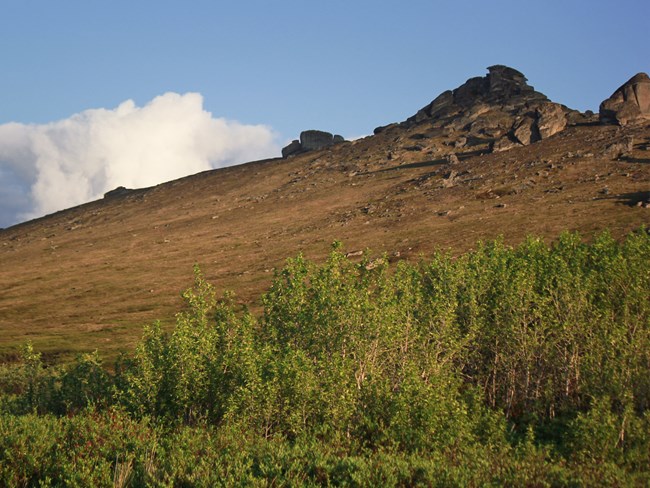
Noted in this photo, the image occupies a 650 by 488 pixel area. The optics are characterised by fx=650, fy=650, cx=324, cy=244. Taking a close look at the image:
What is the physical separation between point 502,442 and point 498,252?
28005 mm

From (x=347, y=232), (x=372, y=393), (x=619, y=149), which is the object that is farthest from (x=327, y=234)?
(x=372, y=393)

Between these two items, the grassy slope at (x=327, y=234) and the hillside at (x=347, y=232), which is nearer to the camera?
the grassy slope at (x=327, y=234)

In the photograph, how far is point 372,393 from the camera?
128ft

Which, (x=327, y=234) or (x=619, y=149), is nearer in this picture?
(x=327, y=234)

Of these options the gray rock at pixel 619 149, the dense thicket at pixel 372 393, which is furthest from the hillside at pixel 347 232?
the dense thicket at pixel 372 393

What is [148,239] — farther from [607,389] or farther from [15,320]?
[607,389]

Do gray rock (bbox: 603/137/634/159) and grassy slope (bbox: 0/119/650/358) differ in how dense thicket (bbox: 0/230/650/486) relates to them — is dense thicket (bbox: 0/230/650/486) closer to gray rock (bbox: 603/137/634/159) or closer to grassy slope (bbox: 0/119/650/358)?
grassy slope (bbox: 0/119/650/358)

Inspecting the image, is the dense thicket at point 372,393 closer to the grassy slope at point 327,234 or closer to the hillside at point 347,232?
the grassy slope at point 327,234

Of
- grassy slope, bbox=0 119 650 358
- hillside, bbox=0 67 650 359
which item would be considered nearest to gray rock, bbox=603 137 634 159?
hillside, bbox=0 67 650 359

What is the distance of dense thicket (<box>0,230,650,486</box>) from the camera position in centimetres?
2953

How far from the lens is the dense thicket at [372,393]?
29.5 meters

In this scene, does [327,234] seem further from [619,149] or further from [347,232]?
[619,149]

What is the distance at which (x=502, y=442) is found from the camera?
120ft

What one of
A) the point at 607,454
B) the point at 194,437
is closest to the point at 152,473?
the point at 194,437
